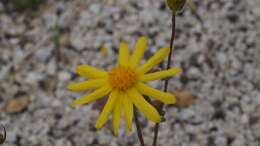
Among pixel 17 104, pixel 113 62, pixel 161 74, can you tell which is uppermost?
pixel 161 74

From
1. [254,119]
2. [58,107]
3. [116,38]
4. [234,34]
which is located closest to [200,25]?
[234,34]

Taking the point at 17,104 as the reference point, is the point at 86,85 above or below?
above

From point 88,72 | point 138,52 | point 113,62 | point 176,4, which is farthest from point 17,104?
point 176,4

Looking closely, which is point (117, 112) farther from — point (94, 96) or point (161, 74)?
point (161, 74)

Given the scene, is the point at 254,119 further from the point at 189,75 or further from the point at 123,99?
the point at 123,99

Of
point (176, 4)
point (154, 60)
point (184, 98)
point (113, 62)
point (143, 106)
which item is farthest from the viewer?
point (113, 62)

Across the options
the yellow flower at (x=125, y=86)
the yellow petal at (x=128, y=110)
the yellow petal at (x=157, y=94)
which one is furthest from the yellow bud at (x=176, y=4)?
the yellow petal at (x=128, y=110)

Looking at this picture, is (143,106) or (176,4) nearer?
(176,4)

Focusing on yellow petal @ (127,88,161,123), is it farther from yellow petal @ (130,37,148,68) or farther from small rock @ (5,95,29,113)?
small rock @ (5,95,29,113)
